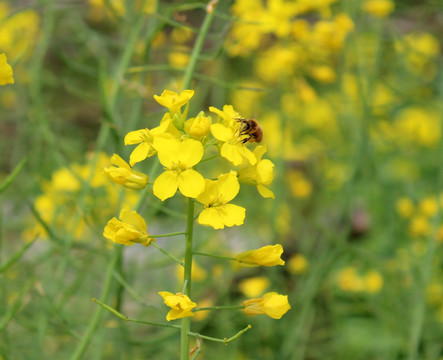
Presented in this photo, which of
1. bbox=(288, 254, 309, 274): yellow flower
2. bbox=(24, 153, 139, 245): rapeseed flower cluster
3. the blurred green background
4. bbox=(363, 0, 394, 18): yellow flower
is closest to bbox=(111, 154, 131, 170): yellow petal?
the blurred green background

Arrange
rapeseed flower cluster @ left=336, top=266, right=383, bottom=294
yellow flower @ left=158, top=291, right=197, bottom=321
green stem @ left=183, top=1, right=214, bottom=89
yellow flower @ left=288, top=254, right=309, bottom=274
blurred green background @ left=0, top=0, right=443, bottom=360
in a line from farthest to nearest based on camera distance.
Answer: rapeseed flower cluster @ left=336, top=266, right=383, bottom=294, yellow flower @ left=288, top=254, right=309, bottom=274, blurred green background @ left=0, top=0, right=443, bottom=360, green stem @ left=183, top=1, right=214, bottom=89, yellow flower @ left=158, top=291, right=197, bottom=321

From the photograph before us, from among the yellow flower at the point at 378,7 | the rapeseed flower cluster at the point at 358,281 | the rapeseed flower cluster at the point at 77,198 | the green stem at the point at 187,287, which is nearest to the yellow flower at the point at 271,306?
the green stem at the point at 187,287

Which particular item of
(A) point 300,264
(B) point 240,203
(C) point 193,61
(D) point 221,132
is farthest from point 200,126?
(B) point 240,203

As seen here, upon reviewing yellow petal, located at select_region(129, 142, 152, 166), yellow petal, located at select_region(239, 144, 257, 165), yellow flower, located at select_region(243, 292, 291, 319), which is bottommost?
yellow flower, located at select_region(243, 292, 291, 319)

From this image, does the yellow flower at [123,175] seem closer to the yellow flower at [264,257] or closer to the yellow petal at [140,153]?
the yellow petal at [140,153]

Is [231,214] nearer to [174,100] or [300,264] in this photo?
[174,100]

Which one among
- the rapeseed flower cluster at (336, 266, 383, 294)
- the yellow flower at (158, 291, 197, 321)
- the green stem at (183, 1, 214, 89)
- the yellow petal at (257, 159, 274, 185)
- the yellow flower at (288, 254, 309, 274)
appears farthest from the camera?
the rapeseed flower cluster at (336, 266, 383, 294)

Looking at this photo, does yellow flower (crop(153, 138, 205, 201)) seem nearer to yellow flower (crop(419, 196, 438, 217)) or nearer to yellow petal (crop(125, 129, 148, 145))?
yellow petal (crop(125, 129, 148, 145))

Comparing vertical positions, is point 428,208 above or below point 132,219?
below
